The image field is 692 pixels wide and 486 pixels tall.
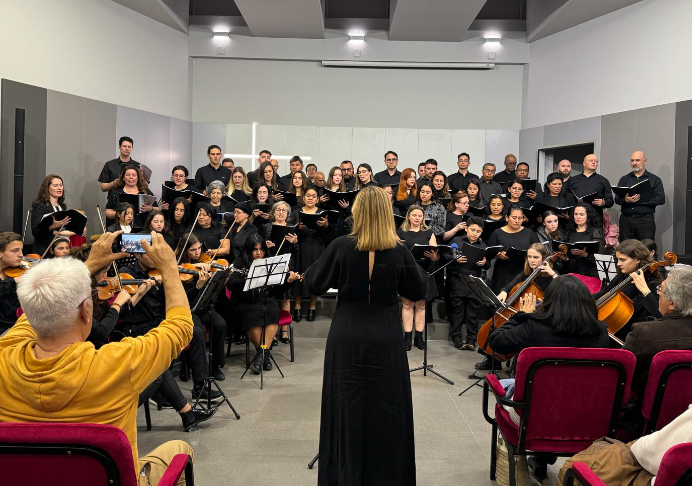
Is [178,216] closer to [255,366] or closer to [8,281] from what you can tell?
[255,366]

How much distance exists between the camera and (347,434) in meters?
2.70

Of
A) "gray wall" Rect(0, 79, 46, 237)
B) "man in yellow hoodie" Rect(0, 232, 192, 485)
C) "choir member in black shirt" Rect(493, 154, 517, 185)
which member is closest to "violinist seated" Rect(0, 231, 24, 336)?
"man in yellow hoodie" Rect(0, 232, 192, 485)

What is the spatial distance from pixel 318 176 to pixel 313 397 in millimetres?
4867

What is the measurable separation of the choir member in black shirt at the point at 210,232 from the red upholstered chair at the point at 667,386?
14.8ft

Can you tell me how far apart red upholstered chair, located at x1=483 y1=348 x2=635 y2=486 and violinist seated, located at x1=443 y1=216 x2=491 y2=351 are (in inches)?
141

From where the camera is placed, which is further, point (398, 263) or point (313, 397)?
point (313, 397)

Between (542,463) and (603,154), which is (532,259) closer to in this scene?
(542,463)

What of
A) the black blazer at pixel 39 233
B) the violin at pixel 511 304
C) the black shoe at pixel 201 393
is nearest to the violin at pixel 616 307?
the violin at pixel 511 304

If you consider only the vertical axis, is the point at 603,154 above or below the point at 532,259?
above

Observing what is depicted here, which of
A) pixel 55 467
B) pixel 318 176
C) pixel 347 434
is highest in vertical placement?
pixel 318 176

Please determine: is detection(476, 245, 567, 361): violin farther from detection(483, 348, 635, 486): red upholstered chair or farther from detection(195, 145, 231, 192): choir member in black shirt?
detection(195, 145, 231, 192): choir member in black shirt

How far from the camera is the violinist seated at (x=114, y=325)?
10.6ft

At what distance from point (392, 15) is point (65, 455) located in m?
9.47

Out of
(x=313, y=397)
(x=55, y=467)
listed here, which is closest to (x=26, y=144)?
(x=313, y=397)
